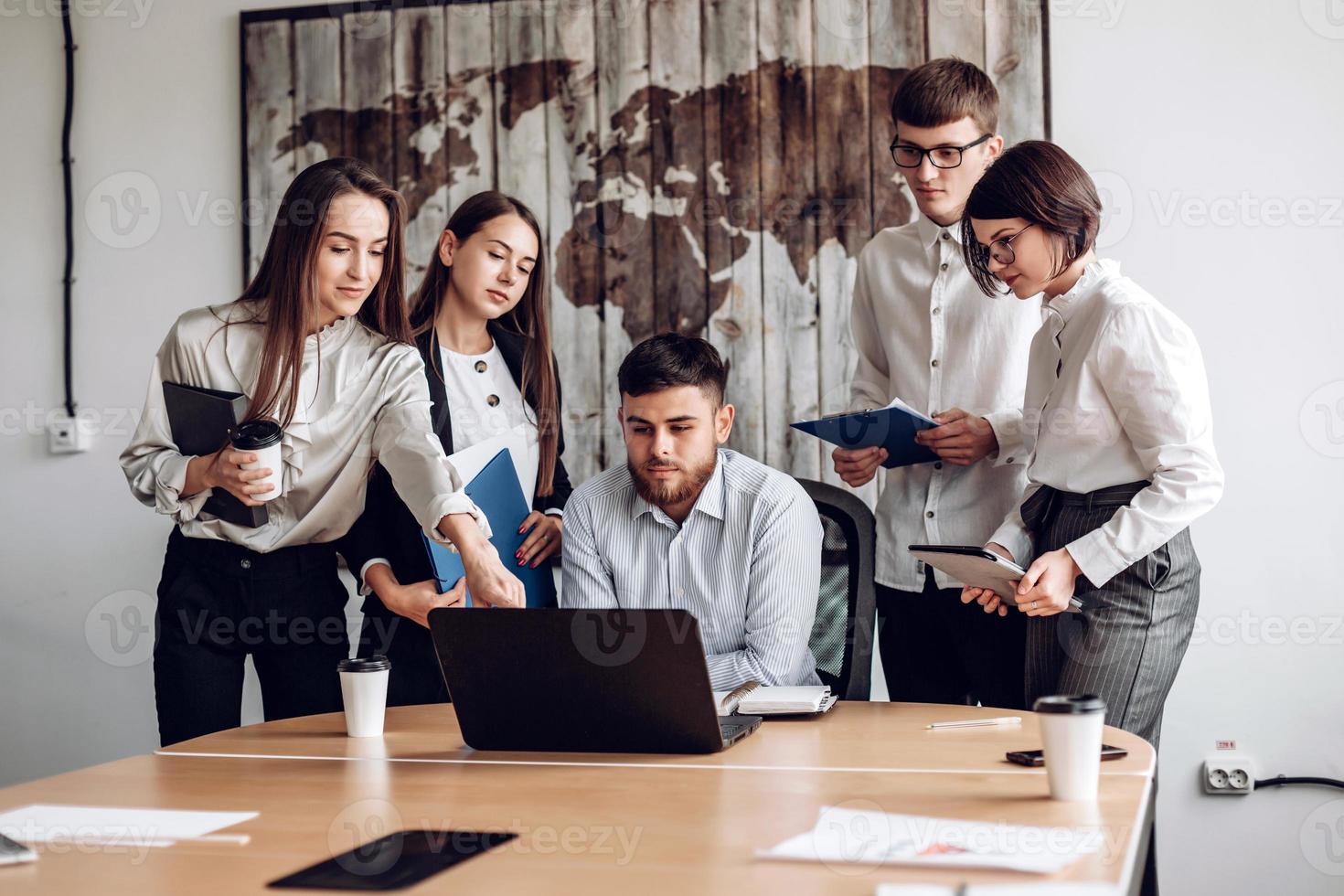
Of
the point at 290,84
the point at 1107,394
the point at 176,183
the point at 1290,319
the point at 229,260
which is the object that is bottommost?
the point at 1107,394

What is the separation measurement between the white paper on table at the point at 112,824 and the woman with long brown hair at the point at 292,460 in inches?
30.0

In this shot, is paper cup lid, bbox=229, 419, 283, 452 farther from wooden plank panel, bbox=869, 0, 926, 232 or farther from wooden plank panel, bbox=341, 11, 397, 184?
wooden plank panel, bbox=869, 0, 926, 232

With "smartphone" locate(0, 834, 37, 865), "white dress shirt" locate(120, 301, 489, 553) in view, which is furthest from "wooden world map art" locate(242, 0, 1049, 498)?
"smartphone" locate(0, 834, 37, 865)

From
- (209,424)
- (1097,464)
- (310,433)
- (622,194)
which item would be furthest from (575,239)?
(1097,464)

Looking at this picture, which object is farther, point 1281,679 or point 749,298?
point 749,298

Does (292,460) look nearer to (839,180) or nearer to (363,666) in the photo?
(363,666)

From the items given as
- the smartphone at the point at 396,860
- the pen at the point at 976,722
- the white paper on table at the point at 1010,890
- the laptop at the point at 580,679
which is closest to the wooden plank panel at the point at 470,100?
the laptop at the point at 580,679

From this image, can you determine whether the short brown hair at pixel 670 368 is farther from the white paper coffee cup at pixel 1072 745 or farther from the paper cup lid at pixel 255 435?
the white paper coffee cup at pixel 1072 745

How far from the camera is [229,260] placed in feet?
10.5

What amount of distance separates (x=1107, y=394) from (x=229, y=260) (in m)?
2.36

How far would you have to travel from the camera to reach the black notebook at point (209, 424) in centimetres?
189

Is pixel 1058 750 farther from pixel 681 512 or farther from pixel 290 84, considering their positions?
pixel 290 84

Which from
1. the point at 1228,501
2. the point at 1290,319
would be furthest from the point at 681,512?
the point at 1290,319

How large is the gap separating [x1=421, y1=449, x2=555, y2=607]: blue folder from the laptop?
1.82 ft
